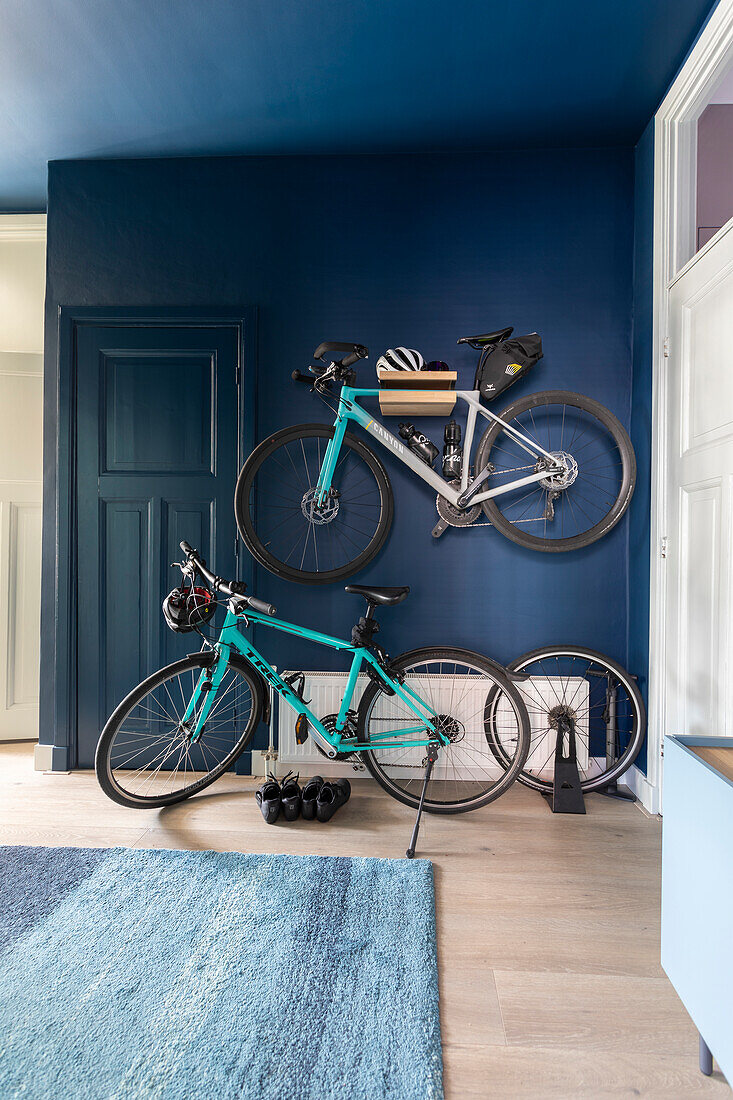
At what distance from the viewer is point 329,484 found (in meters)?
2.57

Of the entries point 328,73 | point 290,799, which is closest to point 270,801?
point 290,799

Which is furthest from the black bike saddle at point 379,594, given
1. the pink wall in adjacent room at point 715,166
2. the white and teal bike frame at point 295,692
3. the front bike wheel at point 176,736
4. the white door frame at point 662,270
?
the pink wall in adjacent room at point 715,166

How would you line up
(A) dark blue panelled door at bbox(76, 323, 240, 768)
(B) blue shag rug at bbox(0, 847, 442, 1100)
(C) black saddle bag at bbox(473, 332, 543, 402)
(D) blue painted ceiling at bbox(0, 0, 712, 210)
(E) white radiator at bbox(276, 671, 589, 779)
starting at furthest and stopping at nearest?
(A) dark blue panelled door at bbox(76, 323, 240, 768) < (E) white radiator at bbox(276, 671, 589, 779) < (C) black saddle bag at bbox(473, 332, 543, 402) < (D) blue painted ceiling at bbox(0, 0, 712, 210) < (B) blue shag rug at bbox(0, 847, 442, 1100)

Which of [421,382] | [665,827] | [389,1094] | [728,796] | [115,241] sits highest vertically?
[115,241]

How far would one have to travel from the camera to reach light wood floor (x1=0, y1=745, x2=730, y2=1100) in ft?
4.13

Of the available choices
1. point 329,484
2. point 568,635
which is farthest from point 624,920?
point 329,484

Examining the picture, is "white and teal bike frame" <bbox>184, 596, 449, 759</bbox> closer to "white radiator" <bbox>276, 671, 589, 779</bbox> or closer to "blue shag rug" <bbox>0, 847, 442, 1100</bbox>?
"white radiator" <bbox>276, 671, 589, 779</bbox>

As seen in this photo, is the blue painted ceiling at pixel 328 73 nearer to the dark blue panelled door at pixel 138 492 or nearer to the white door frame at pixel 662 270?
the white door frame at pixel 662 270

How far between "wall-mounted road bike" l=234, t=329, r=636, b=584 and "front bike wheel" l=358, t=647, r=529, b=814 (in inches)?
21.7

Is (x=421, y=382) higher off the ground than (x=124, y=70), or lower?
lower

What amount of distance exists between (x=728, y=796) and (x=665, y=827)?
1.06ft

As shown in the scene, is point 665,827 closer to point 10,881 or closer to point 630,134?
point 10,881

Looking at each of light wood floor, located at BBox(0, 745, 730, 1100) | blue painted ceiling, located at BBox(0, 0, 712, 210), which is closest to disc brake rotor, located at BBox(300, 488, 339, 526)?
light wood floor, located at BBox(0, 745, 730, 1100)

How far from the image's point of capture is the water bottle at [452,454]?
256cm
